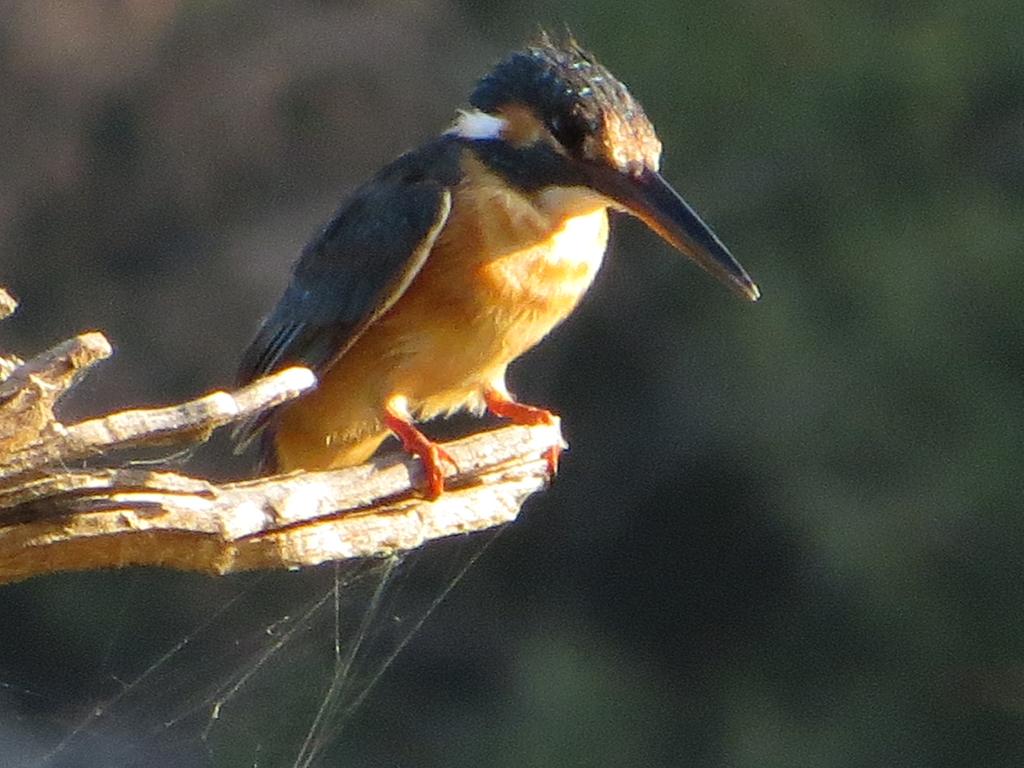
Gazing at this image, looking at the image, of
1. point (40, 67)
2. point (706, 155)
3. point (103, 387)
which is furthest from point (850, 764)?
point (40, 67)

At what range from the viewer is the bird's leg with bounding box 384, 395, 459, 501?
6.49 feet

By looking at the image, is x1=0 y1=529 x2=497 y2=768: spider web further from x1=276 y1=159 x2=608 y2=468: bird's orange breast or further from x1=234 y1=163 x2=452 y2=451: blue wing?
x1=276 y1=159 x2=608 y2=468: bird's orange breast

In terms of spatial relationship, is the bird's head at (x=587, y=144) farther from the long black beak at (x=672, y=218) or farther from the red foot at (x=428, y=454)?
the red foot at (x=428, y=454)

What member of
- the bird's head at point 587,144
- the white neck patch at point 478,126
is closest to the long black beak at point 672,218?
the bird's head at point 587,144

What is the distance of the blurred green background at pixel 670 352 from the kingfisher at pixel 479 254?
2244mm

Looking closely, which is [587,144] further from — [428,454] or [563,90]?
[428,454]

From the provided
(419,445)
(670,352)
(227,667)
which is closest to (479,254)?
(419,445)

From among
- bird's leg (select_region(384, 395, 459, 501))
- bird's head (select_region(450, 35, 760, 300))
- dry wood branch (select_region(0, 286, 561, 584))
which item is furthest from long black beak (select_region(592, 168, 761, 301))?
dry wood branch (select_region(0, 286, 561, 584))

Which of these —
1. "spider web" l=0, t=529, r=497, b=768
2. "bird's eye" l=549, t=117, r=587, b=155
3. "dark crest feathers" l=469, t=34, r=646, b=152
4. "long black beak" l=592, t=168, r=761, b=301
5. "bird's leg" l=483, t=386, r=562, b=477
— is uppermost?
"dark crest feathers" l=469, t=34, r=646, b=152

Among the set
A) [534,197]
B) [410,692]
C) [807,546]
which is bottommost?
[410,692]

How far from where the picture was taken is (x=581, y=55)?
2326mm

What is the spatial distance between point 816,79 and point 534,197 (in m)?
2.60

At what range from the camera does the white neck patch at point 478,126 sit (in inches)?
94.9

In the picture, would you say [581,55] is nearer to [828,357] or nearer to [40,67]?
[828,357]
